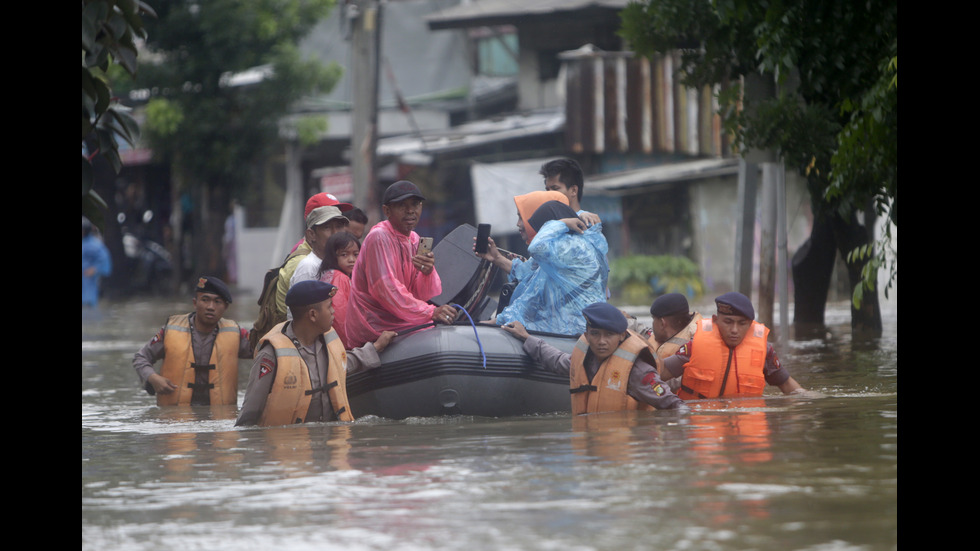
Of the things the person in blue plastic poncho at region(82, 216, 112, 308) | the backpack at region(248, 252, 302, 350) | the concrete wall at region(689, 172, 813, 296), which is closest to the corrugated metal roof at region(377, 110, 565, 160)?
the concrete wall at region(689, 172, 813, 296)

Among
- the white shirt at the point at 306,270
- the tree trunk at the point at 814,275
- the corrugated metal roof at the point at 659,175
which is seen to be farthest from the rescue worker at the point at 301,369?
the corrugated metal roof at the point at 659,175

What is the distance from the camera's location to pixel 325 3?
92.5 ft

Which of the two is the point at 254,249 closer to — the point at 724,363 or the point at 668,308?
the point at 668,308

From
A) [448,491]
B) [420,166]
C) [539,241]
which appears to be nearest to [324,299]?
[539,241]

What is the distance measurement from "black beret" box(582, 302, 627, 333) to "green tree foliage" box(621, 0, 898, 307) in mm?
1720

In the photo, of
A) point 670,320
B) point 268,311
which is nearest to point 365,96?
point 268,311

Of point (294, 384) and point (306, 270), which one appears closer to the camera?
point (294, 384)

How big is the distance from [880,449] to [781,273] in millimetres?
7112

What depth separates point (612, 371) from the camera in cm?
792

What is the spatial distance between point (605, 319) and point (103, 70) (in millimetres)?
3221

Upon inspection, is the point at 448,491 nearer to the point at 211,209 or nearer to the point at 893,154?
the point at 893,154

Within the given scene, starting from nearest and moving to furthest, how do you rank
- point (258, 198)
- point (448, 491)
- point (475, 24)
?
point (448, 491)
point (475, 24)
point (258, 198)

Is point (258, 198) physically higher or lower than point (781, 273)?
higher

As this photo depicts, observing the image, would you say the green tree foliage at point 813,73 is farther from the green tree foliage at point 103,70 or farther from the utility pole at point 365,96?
the utility pole at point 365,96
